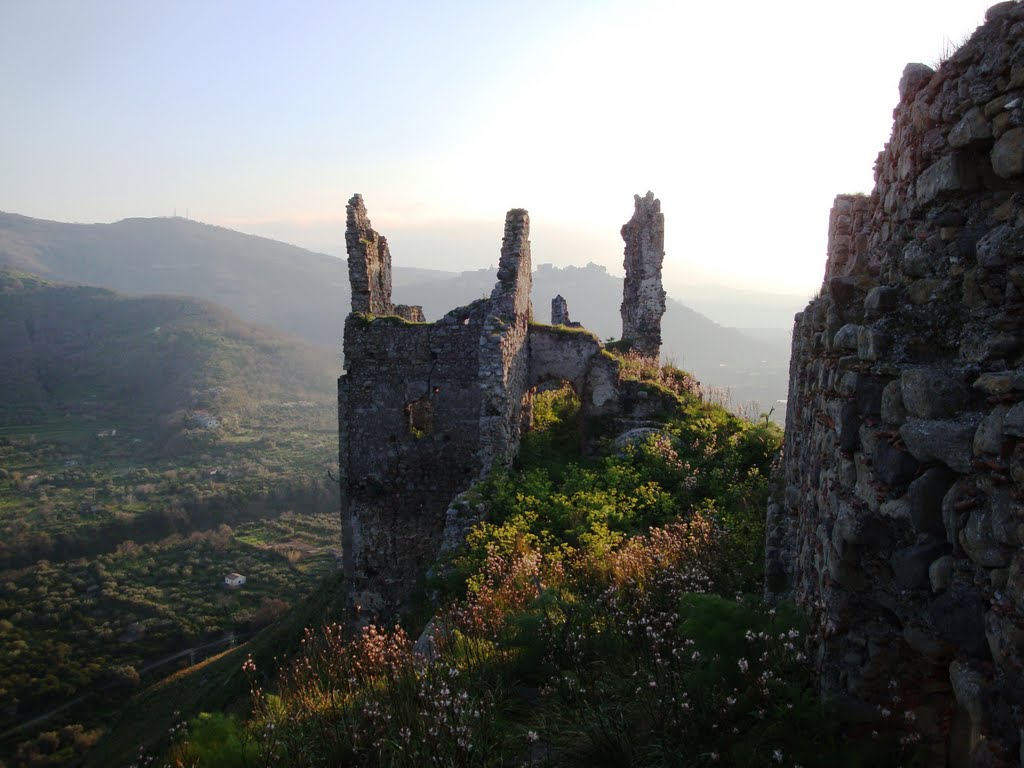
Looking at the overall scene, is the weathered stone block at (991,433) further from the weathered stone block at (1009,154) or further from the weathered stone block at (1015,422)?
the weathered stone block at (1009,154)

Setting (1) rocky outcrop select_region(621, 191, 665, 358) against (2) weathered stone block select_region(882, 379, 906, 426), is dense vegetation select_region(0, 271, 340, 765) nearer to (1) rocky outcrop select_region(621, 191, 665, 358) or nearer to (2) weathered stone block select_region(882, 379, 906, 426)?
(1) rocky outcrop select_region(621, 191, 665, 358)

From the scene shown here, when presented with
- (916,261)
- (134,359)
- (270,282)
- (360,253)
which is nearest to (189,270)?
(270,282)

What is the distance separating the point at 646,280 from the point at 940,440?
15595 millimetres

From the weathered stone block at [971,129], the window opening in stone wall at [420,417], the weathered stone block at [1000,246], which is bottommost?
the window opening in stone wall at [420,417]

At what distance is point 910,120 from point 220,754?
19.2 feet

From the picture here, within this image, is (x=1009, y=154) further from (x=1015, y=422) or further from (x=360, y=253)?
(x=360, y=253)

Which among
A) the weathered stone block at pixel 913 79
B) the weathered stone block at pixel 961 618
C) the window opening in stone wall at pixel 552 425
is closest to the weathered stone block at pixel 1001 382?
the weathered stone block at pixel 961 618

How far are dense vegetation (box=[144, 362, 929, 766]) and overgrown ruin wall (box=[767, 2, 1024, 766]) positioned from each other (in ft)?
1.15

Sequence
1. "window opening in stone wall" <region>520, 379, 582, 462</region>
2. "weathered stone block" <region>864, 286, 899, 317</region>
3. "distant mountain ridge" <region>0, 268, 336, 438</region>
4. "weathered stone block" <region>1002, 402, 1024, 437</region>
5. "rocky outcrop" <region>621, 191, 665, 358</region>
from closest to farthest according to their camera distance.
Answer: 1. "weathered stone block" <region>1002, 402, 1024, 437</region>
2. "weathered stone block" <region>864, 286, 899, 317</region>
3. "window opening in stone wall" <region>520, 379, 582, 462</region>
4. "rocky outcrop" <region>621, 191, 665, 358</region>
5. "distant mountain ridge" <region>0, 268, 336, 438</region>

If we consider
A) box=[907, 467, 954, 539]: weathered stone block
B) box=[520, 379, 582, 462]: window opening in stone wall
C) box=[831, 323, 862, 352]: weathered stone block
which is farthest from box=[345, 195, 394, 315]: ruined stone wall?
box=[907, 467, 954, 539]: weathered stone block

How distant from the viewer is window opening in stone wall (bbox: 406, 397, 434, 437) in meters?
11.5

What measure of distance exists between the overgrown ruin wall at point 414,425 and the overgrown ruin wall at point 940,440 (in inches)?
307

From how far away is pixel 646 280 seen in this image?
17.6m

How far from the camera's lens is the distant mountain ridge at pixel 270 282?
132125 millimetres
